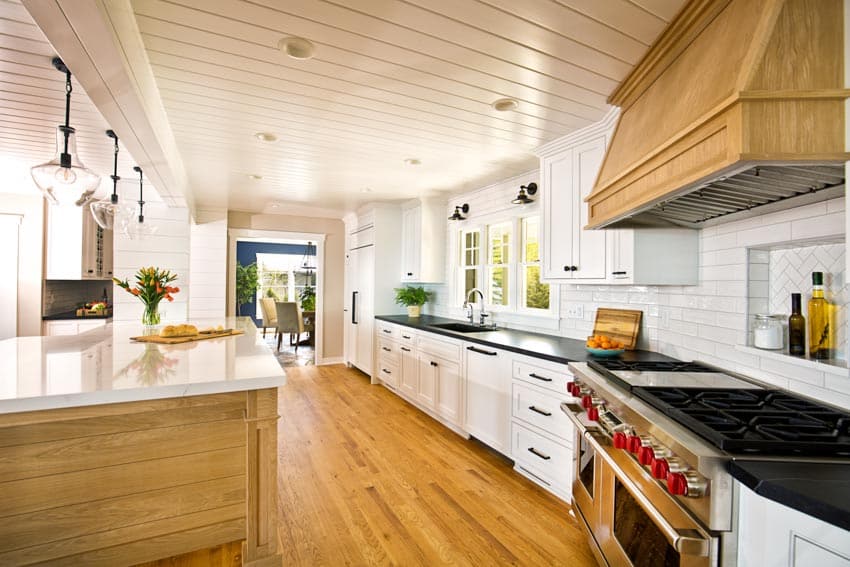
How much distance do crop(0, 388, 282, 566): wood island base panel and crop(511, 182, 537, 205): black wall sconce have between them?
251 centimetres

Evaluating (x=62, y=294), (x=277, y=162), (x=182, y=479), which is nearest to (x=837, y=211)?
(x=182, y=479)

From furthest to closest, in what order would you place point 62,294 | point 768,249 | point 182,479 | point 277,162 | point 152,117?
point 62,294
point 277,162
point 152,117
point 768,249
point 182,479

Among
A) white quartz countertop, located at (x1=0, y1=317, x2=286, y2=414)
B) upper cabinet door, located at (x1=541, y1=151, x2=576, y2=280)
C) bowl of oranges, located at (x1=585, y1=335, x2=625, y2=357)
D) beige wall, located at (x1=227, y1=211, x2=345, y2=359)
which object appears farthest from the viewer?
beige wall, located at (x1=227, y1=211, x2=345, y2=359)

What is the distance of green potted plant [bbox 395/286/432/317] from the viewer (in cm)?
500

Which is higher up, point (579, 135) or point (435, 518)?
point (579, 135)

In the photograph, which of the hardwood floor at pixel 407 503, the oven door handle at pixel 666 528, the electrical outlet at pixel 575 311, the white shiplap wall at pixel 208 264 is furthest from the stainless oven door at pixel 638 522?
the white shiplap wall at pixel 208 264

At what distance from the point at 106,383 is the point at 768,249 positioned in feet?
8.94

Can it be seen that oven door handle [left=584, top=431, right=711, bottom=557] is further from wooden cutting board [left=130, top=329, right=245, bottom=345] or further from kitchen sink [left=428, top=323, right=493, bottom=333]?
wooden cutting board [left=130, top=329, right=245, bottom=345]

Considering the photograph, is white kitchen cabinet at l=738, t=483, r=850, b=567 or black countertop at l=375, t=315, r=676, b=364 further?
black countertop at l=375, t=315, r=676, b=364

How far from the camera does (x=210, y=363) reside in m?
1.84

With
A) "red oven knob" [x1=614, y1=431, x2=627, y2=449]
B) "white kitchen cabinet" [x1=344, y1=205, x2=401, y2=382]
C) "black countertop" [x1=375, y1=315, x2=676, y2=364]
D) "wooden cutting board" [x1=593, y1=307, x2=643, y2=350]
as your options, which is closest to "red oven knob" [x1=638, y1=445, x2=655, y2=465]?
"red oven knob" [x1=614, y1=431, x2=627, y2=449]

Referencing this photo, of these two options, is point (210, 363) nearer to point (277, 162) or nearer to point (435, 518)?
point (435, 518)

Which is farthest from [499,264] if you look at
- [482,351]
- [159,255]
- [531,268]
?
[159,255]

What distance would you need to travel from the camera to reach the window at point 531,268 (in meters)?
3.60
